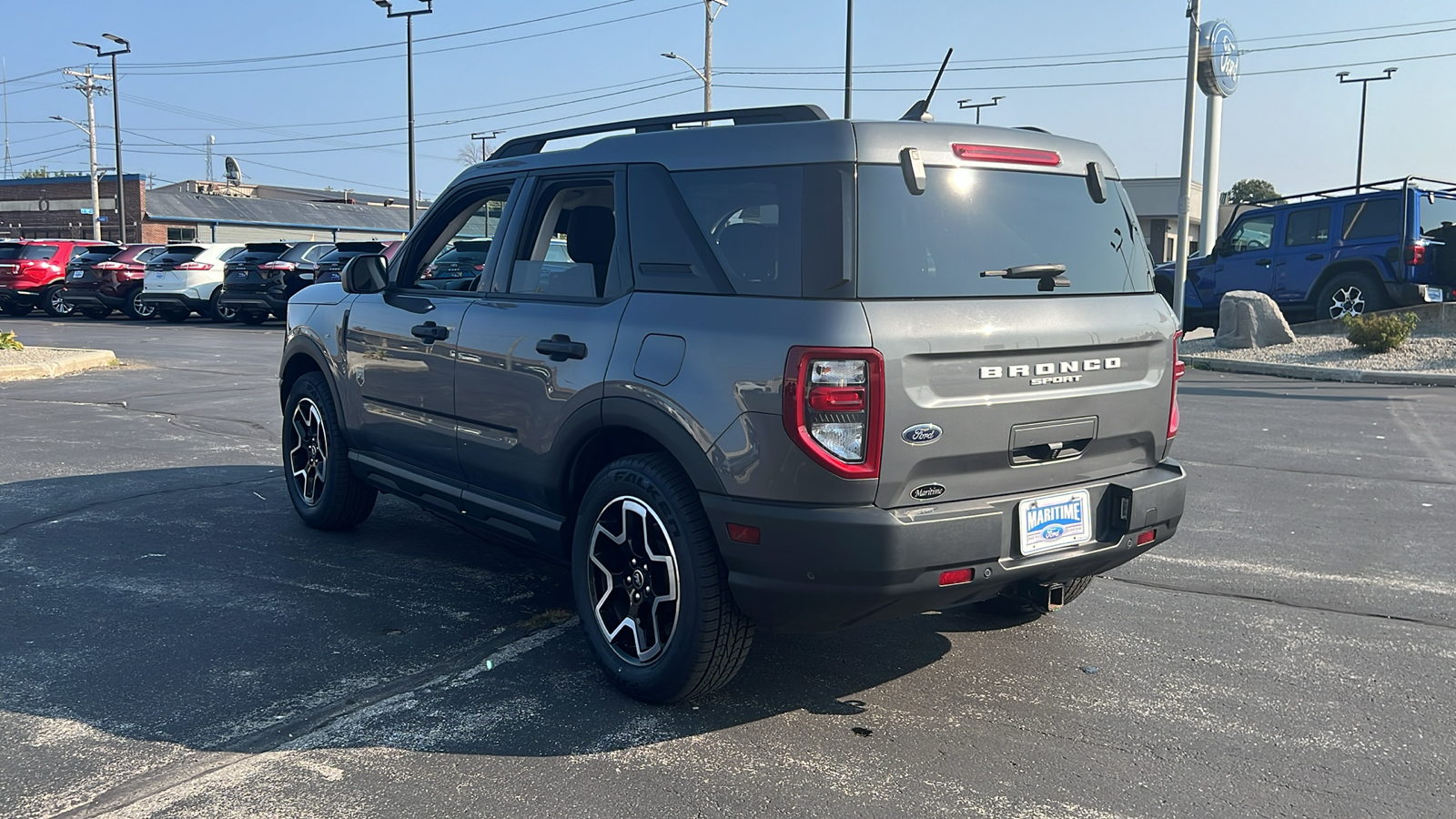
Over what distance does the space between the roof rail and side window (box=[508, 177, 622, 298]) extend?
0.85ft


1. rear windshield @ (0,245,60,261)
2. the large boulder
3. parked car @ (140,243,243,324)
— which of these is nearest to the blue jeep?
the large boulder

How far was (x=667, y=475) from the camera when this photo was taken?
384 cm

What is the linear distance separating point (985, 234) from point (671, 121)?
1.32m

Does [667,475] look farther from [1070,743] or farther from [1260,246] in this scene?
[1260,246]

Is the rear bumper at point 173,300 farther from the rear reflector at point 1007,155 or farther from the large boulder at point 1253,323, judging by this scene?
the rear reflector at point 1007,155

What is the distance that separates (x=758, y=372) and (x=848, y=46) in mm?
25776

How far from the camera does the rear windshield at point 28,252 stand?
2884cm

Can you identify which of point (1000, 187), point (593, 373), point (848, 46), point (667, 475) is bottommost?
point (667, 475)

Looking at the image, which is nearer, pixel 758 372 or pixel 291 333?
pixel 758 372

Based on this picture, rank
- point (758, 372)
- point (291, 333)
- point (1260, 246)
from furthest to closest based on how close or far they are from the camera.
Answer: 1. point (1260, 246)
2. point (291, 333)
3. point (758, 372)

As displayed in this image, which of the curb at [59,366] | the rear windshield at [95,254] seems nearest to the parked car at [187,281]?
the rear windshield at [95,254]

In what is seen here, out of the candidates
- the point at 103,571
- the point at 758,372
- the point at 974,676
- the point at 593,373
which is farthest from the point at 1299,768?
the point at 103,571

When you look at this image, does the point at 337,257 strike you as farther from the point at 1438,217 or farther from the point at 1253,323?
the point at 1438,217

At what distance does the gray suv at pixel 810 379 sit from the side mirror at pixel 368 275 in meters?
1.01
